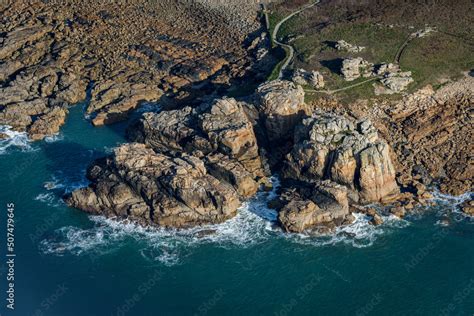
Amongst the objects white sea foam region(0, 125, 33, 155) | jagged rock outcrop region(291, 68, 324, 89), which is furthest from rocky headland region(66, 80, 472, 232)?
white sea foam region(0, 125, 33, 155)

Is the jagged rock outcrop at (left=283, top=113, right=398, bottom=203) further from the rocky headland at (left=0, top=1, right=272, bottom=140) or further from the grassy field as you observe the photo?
the rocky headland at (left=0, top=1, right=272, bottom=140)

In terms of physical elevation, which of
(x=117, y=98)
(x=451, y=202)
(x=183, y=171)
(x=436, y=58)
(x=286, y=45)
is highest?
(x=286, y=45)

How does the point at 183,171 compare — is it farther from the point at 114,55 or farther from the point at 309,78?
the point at 114,55

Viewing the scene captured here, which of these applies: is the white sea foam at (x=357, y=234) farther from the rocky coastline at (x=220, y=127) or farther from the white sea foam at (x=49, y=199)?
the white sea foam at (x=49, y=199)

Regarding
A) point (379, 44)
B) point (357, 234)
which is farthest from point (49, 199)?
point (379, 44)

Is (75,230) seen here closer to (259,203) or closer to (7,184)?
(7,184)

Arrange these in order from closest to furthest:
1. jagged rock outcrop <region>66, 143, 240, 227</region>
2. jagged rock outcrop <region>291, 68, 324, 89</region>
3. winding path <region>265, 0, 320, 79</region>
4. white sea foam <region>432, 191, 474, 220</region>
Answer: jagged rock outcrop <region>66, 143, 240, 227</region> → white sea foam <region>432, 191, 474, 220</region> → jagged rock outcrop <region>291, 68, 324, 89</region> → winding path <region>265, 0, 320, 79</region>

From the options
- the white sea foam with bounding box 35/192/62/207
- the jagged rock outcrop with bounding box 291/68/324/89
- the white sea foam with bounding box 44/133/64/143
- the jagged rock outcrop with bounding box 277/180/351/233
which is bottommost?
the jagged rock outcrop with bounding box 277/180/351/233

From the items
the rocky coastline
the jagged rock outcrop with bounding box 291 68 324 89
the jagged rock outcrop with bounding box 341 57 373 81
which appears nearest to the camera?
the rocky coastline
